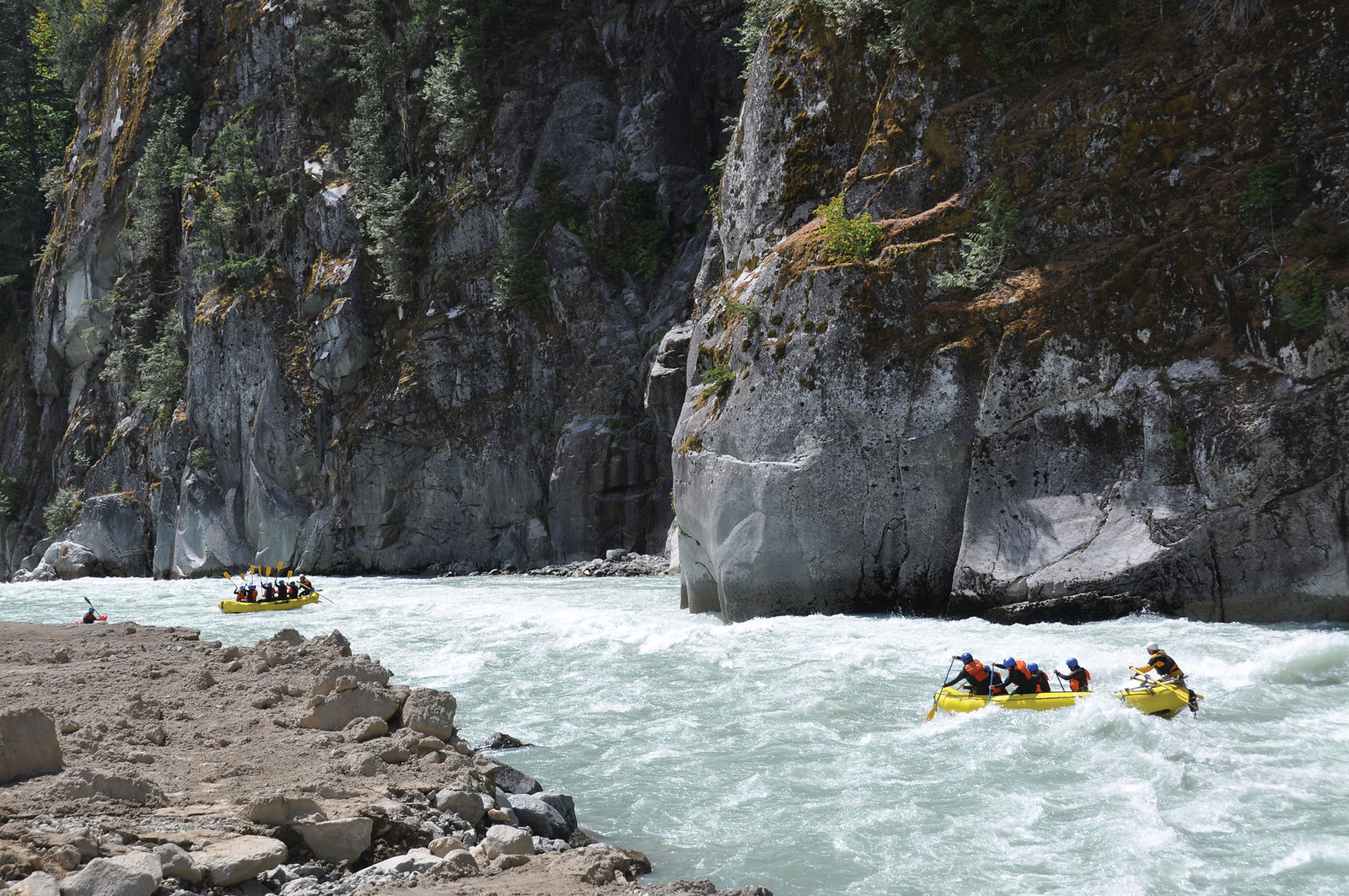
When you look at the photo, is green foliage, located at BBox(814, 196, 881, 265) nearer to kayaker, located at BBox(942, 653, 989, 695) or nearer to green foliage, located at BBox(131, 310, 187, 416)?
kayaker, located at BBox(942, 653, 989, 695)

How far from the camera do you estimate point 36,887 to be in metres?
4.56

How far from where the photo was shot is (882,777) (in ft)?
28.1

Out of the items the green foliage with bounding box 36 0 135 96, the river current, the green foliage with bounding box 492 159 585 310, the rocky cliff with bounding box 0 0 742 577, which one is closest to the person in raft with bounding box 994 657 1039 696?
the river current

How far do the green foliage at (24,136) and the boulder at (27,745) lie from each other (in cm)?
5716

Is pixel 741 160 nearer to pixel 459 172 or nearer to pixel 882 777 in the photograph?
pixel 882 777

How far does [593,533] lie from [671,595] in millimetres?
10361

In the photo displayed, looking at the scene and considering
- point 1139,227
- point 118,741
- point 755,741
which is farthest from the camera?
point 1139,227

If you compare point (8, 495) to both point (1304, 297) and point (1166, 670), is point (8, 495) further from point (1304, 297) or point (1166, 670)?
point (1304, 297)

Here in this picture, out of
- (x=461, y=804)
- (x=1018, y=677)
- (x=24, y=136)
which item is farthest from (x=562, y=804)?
(x=24, y=136)

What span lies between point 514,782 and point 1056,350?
1139 cm

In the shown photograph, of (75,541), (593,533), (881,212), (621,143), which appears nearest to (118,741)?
(881,212)

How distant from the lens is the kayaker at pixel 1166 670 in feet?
32.1

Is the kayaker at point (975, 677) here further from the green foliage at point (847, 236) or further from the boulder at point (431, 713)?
the green foliage at point (847, 236)

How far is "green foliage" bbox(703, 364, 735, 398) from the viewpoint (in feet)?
61.1
